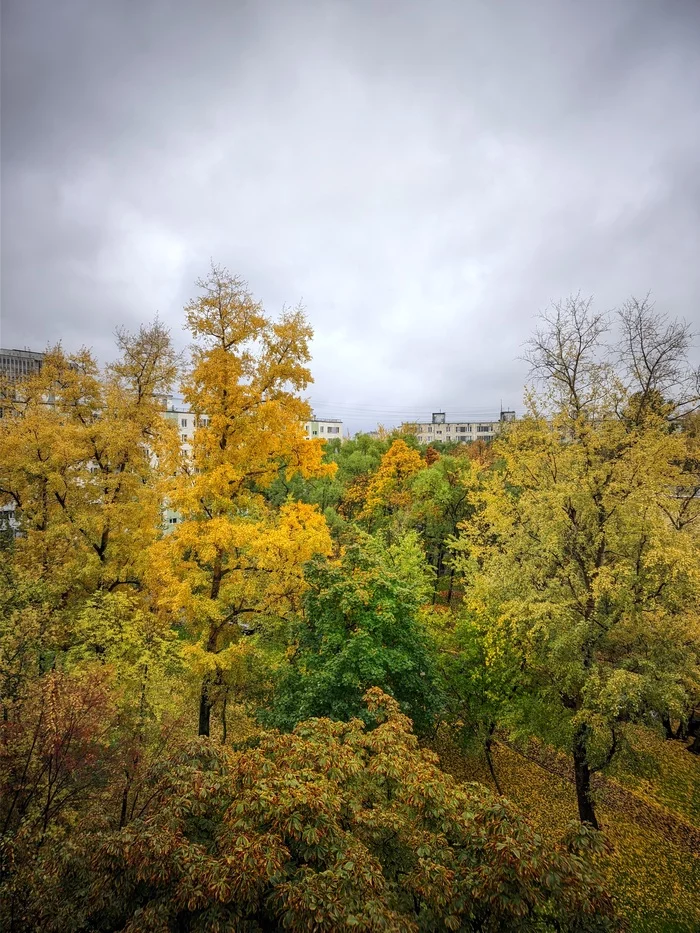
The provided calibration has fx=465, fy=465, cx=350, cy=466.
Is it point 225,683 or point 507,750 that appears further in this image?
point 507,750

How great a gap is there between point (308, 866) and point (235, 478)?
952 cm

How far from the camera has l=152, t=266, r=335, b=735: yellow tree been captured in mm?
12953

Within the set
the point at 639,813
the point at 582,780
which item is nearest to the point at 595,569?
the point at 582,780

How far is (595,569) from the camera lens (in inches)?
473

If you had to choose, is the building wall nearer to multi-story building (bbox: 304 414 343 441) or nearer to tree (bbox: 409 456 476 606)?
multi-story building (bbox: 304 414 343 441)

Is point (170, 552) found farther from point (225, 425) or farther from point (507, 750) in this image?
point (507, 750)

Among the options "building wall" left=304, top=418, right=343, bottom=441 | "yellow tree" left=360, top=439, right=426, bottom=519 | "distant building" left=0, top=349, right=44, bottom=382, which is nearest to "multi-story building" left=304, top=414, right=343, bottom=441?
"building wall" left=304, top=418, right=343, bottom=441

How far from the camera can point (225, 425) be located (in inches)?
527

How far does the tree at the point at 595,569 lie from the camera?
446 inches

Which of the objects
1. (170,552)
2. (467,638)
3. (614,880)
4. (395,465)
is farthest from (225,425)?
(395,465)

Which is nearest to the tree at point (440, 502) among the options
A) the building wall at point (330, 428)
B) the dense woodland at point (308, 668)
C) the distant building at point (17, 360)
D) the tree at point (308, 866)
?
the dense woodland at point (308, 668)

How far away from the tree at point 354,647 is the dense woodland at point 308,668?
0.27 ft

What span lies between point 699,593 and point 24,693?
15.0 metres

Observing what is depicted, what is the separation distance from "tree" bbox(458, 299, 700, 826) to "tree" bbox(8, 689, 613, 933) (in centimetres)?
645
